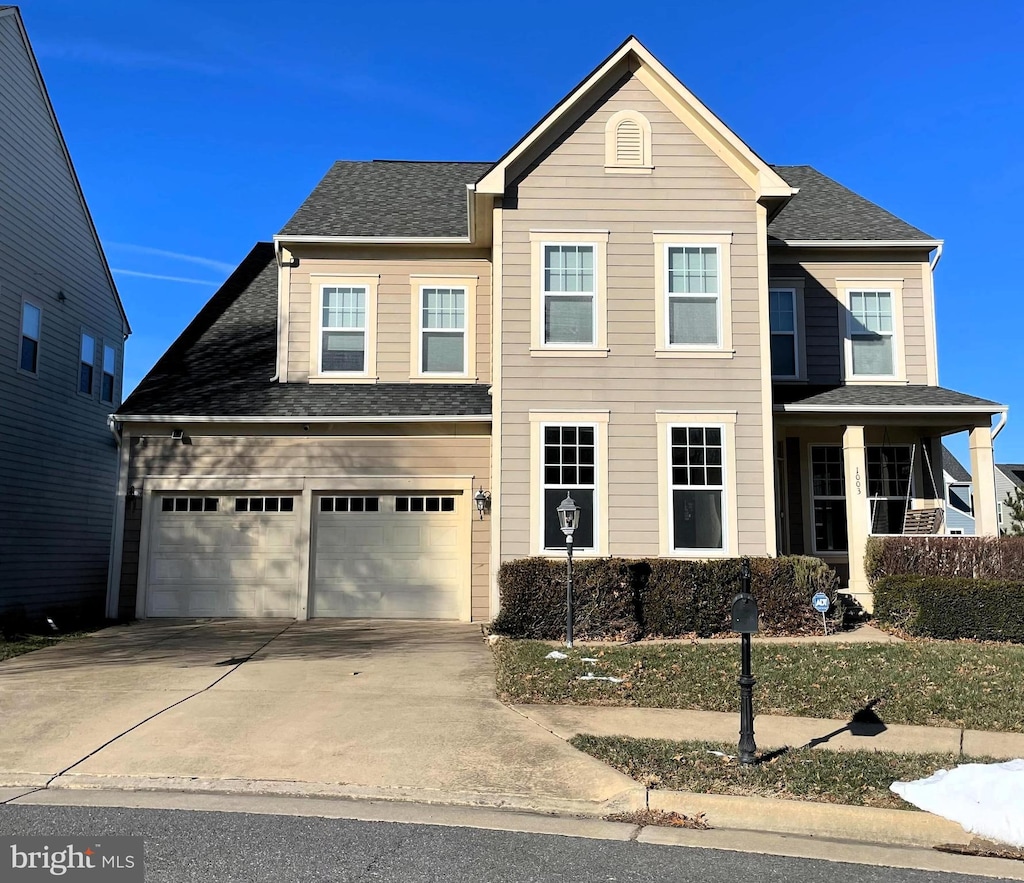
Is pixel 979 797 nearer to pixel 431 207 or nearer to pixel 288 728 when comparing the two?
pixel 288 728

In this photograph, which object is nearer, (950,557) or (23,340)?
(950,557)

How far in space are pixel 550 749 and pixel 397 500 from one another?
8.25m

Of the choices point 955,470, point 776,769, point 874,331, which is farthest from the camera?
point 955,470

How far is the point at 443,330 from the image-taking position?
51.8 ft

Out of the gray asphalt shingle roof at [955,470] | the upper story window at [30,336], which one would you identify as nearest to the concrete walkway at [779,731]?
the upper story window at [30,336]

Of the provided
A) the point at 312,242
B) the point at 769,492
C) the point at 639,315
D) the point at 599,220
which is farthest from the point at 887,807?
the point at 312,242

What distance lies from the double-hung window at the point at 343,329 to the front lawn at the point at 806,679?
671 cm

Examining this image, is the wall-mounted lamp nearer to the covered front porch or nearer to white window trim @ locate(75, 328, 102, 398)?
the covered front porch

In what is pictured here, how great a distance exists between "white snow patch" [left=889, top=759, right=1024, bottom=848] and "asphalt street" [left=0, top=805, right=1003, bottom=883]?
677mm

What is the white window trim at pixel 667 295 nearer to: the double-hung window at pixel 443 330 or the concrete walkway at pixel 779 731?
the double-hung window at pixel 443 330

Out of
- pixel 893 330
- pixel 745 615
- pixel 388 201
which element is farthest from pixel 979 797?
pixel 388 201

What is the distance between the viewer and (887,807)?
18.5ft

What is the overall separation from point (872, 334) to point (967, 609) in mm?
5976

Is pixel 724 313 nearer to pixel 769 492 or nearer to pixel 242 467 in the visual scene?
pixel 769 492
